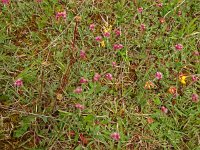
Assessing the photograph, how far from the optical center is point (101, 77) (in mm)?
2410

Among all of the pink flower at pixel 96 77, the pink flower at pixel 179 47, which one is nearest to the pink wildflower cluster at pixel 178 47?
the pink flower at pixel 179 47

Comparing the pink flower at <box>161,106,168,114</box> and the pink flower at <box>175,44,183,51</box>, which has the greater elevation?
the pink flower at <box>175,44,183,51</box>

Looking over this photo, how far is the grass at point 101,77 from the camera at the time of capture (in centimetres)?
217

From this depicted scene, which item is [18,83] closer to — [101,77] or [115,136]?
[101,77]

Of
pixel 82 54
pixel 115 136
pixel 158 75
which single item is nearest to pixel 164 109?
pixel 158 75

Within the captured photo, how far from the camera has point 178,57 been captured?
103 inches

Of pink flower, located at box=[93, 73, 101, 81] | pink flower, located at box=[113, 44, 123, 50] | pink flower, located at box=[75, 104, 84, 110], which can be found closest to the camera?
pink flower, located at box=[75, 104, 84, 110]

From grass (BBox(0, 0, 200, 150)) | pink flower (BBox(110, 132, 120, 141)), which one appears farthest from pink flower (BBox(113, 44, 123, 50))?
pink flower (BBox(110, 132, 120, 141))

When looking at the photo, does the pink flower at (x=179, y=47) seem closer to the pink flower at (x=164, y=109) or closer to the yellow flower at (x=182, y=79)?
the yellow flower at (x=182, y=79)

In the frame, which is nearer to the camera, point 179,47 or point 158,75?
point 158,75

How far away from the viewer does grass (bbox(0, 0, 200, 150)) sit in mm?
2174

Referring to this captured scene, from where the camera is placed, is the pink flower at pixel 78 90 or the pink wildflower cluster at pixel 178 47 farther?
the pink wildflower cluster at pixel 178 47

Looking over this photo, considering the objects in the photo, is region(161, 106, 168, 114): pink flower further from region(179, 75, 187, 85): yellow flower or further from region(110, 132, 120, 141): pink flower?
region(110, 132, 120, 141): pink flower

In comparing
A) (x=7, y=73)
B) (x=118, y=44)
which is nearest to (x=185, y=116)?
(x=118, y=44)
